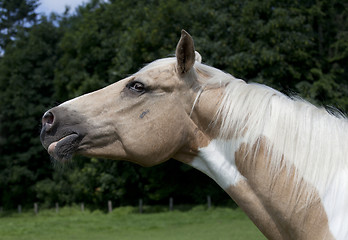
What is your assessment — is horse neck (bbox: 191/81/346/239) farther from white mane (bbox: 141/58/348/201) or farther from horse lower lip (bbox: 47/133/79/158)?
horse lower lip (bbox: 47/133/79/158)

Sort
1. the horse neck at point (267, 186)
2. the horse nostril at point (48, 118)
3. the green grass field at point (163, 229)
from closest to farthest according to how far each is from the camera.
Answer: the horse neck at point (267, 186) → the horse nostril at point (48, 118) → the green grass field at point (163, 229)

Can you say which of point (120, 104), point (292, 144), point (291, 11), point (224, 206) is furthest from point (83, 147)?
point (224, 206)

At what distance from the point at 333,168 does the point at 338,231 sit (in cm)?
30

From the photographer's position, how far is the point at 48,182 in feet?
101

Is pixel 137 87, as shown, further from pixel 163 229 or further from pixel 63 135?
pixel 163 229

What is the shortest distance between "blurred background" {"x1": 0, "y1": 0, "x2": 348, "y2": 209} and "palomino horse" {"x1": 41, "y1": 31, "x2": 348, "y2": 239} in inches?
402

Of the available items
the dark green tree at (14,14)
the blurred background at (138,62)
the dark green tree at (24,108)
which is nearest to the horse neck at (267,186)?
the blurred background at (138,62)

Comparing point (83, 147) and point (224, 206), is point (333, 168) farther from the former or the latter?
point (224, 206)

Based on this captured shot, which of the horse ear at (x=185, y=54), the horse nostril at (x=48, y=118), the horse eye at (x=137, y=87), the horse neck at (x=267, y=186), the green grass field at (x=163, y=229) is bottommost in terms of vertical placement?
the green grass field at (x=163, y=229)

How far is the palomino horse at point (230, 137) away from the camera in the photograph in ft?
6.27

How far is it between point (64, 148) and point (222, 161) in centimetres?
86

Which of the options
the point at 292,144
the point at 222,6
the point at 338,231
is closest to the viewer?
the point at 338,231

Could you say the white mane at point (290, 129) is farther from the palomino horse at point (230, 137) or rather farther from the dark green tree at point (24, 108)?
the dark green tree at point (24, 108)

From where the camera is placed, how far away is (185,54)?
214cm
